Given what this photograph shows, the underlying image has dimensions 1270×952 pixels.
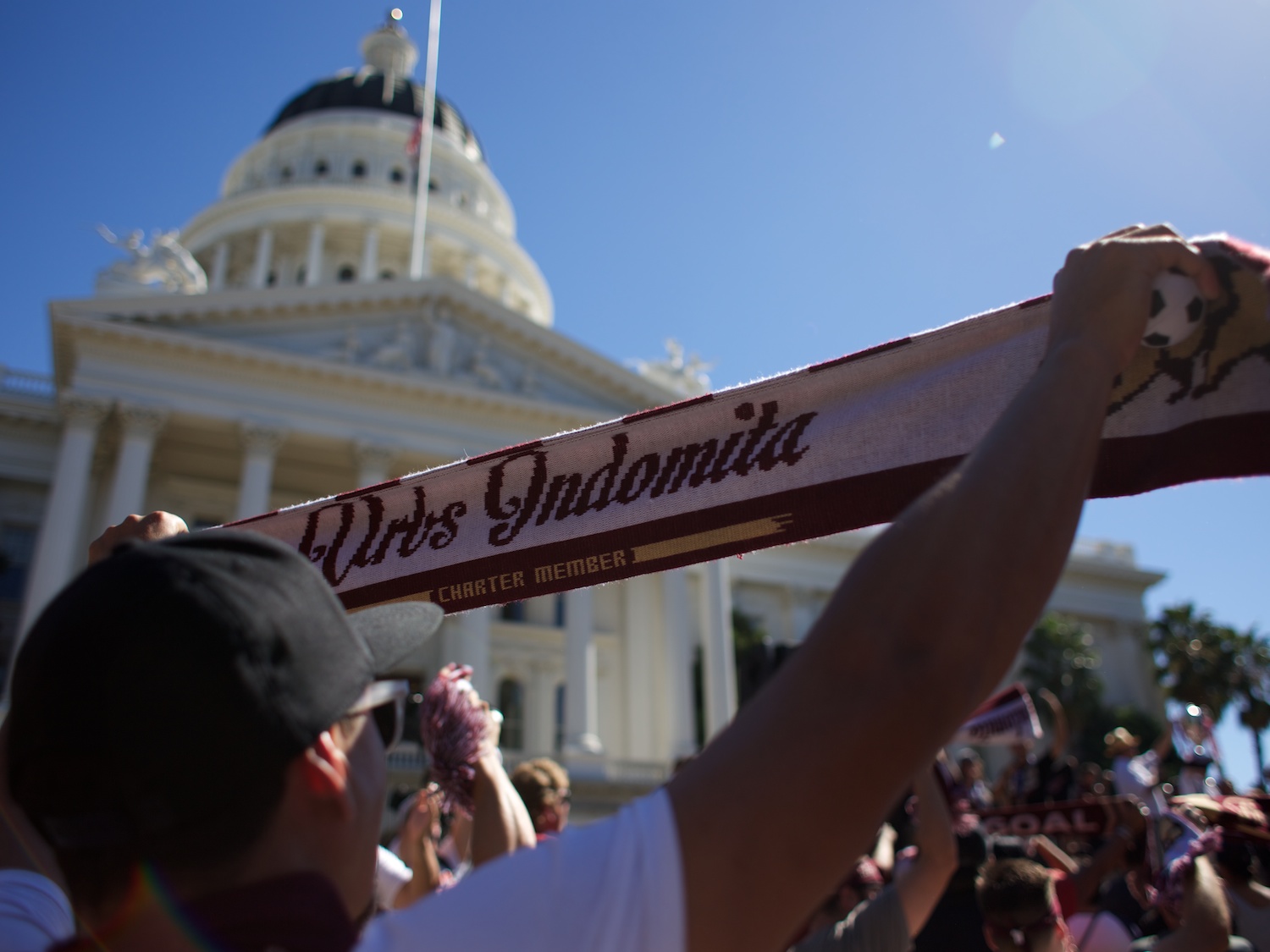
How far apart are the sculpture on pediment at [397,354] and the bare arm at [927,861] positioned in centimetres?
2606

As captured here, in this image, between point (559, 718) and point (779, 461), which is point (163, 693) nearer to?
point (779, 461)

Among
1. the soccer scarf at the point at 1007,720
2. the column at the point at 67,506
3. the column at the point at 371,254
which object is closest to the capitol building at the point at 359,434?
the column at the point at 67,506

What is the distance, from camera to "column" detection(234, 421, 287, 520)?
25.4 meters

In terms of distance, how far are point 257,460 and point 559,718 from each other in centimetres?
1260

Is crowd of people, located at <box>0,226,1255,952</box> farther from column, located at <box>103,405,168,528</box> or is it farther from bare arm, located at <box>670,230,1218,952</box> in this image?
column, located at <box>103,405,168,528</box>

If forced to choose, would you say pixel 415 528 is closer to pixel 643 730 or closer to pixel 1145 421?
pixel 1145 421

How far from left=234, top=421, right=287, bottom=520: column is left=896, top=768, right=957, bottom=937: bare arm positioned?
948 inches

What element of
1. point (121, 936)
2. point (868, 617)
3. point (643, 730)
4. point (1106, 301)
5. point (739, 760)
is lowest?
point (121, 936)

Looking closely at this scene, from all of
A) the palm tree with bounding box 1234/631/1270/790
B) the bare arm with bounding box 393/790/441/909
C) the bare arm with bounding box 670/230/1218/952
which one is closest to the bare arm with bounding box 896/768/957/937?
the bare arm with bounding box 393/790/441/909

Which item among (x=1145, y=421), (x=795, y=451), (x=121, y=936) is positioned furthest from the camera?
(x=795, y=451)

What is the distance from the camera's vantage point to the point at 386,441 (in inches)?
1085

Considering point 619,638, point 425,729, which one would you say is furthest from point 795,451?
point 619,638

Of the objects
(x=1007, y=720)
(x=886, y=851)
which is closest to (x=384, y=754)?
(x=886, y=851)

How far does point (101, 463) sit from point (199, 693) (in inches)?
1148
